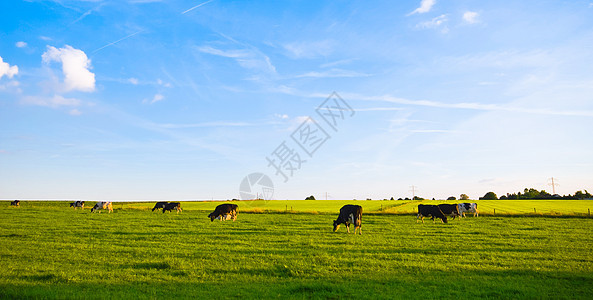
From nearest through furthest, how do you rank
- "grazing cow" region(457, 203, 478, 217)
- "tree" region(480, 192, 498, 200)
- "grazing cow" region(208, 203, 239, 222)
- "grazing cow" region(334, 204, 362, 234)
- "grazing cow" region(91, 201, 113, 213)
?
"grazing cow" region(334, 204, 362, 234)
"grazing cow" region(208, 203, 239, 222)
"grazing cow" region(457, 203, 478, 217)
"grazing cow" region(91, 201, 113, 213)
"tree" region(480, 192, 498, 200)

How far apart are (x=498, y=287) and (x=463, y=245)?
7.73 metres

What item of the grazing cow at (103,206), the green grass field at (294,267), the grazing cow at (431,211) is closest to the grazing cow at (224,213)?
the green grass field at (294,267)

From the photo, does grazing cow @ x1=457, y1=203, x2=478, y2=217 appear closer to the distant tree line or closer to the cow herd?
the cow herd

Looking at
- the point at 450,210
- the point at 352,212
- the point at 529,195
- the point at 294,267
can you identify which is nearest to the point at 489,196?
the point at 529,195

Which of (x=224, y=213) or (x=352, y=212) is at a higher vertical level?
(x=352, y=212)

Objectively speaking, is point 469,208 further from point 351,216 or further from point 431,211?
point 351,216

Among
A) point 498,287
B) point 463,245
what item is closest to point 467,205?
point 463,245

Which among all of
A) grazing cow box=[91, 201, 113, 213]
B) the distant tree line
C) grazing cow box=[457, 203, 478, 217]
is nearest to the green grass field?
grazing cow box=[457, 203, 478, 217]

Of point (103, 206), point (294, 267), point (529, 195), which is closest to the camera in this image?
point (294, 267)

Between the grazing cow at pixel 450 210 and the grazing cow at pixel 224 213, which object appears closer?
the grazing cow at pixel 224 213

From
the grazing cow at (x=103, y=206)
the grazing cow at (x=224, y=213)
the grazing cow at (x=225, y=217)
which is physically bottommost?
the grazing cow at (x=225, y=217)

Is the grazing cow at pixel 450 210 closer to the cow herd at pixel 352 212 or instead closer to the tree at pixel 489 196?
the cow herd at pixel 352 212

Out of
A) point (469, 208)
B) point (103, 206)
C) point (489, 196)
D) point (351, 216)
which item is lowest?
point (469, 208)

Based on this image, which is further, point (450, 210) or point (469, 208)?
point (469, 208)
